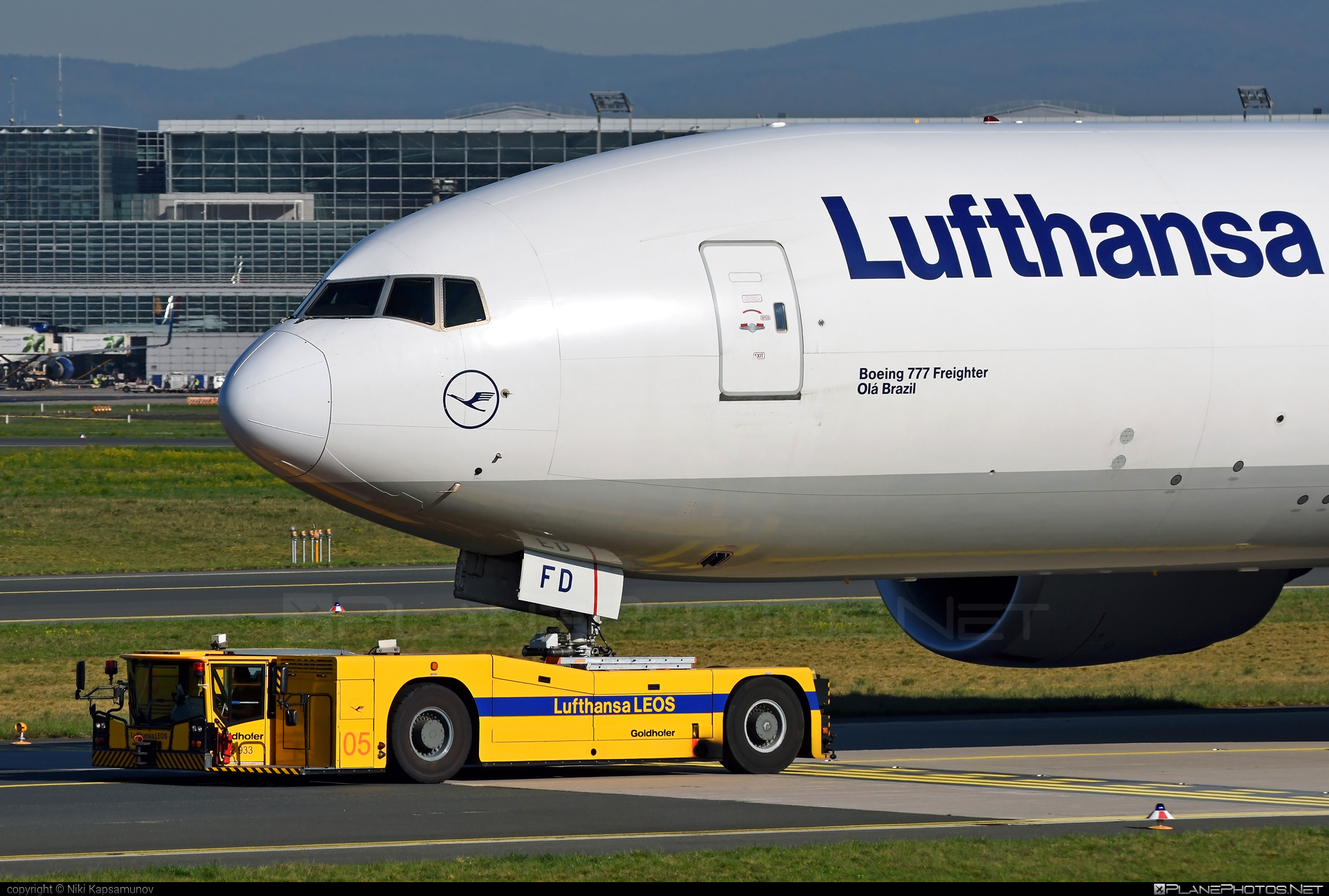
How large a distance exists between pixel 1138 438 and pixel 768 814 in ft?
20.0

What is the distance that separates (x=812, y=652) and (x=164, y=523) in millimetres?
28985

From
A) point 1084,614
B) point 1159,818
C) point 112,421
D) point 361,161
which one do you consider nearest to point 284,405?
point 1159,818

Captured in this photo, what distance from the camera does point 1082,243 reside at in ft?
66.6

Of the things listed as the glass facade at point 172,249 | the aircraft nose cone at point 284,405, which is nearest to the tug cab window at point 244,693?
the aircraft nose cone at point 284,405

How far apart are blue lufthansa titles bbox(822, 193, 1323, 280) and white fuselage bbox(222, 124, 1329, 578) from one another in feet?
0.14

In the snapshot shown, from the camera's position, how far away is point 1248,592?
23.9 m

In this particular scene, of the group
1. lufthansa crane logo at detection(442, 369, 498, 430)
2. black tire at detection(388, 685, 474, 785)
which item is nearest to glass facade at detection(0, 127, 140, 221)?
black tire at detection(388, 685, 474, 785)

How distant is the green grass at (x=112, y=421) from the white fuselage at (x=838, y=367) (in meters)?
64.6

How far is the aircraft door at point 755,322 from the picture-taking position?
62.7 feet

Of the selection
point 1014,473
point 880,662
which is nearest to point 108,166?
point 880,662

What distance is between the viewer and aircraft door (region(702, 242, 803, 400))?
1911 cm

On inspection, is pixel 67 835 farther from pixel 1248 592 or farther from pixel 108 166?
pixel 108 166

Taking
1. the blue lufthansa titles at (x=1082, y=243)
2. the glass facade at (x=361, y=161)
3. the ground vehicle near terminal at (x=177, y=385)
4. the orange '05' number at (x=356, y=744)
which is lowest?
the orange '05' number at (x=356, y=744)

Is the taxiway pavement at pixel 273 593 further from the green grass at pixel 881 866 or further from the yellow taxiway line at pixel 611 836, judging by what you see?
the green grass at pixel 881 866
